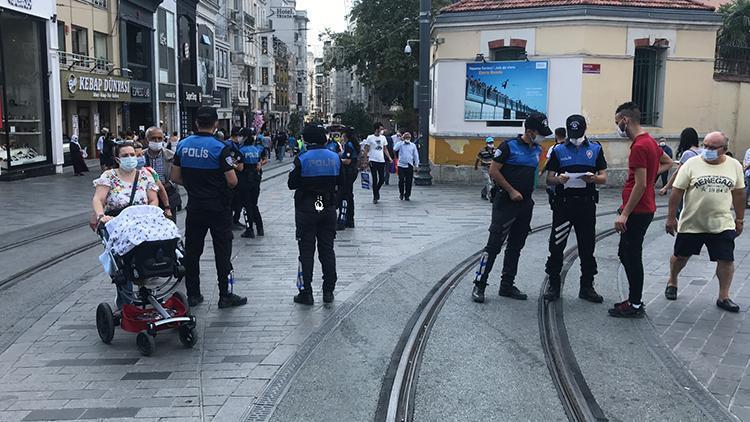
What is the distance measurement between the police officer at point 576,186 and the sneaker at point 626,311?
496 mm

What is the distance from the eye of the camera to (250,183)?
11.3 meters

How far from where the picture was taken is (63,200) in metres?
17.0

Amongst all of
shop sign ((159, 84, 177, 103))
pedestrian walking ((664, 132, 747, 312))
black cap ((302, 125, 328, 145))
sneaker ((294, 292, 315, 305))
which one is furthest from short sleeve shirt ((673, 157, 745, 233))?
shop sign ((159, 84, 177, 103))

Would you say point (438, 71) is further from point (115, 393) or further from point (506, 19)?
point (115, 393)

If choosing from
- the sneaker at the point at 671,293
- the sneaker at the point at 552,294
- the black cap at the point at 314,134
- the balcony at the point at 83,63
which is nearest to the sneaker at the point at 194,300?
the black cap at the point at 314,134

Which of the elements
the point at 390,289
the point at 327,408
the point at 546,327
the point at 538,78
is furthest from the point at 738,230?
the point at 538,78

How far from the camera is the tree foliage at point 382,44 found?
35.4 m

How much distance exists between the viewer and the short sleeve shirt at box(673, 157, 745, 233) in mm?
6770

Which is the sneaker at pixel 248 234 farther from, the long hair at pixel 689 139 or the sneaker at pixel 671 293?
the long hair at pixel 689 139

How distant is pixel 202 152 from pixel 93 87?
23381 mm

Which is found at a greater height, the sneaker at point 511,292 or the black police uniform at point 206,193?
the black police uniform at point 206,193

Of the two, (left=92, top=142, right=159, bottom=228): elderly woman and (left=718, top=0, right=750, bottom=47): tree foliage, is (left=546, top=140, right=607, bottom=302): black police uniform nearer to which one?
(left=92, top=142, right=159, bottom=228): elderly woman

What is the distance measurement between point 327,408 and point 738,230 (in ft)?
14.8

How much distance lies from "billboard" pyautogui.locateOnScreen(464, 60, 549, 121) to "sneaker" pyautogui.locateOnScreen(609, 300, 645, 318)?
1400cm
